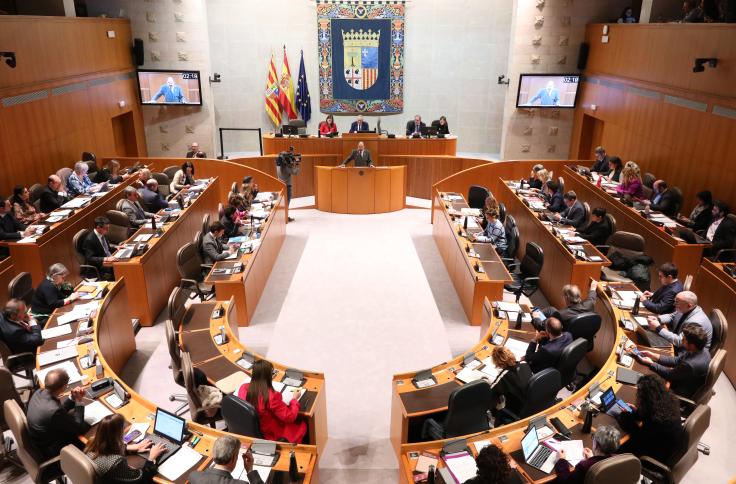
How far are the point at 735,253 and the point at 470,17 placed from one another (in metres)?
12.1

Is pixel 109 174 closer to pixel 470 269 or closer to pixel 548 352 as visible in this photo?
pixel 470 269

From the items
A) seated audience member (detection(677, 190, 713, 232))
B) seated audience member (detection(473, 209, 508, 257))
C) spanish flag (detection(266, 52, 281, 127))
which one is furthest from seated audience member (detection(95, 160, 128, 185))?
seated audience member (detection(677, 190, 713, 232))

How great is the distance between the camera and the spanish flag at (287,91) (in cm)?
1795

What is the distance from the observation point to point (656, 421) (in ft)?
14.8

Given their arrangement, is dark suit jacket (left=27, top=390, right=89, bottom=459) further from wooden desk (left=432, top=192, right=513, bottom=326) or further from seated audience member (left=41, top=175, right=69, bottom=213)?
seated audience member (left=41, top=175, right=69, bottom=213)

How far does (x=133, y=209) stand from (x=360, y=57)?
34.0 feet

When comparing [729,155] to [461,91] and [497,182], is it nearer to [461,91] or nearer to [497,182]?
[497,182]

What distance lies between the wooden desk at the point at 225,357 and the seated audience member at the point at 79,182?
5.80m

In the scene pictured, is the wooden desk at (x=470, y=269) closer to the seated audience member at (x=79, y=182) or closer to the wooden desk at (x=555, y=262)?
the wooden desk at (x=555, y=262)

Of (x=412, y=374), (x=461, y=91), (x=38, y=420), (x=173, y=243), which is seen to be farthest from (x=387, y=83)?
(x=38, y=420)

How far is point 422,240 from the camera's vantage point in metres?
11.9

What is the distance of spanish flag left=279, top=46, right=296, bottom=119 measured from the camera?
58.9ft

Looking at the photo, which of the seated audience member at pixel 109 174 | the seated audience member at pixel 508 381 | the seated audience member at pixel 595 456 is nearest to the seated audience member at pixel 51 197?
the seated audience member at pixel 109 174

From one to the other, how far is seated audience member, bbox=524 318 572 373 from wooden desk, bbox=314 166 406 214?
7924mm
